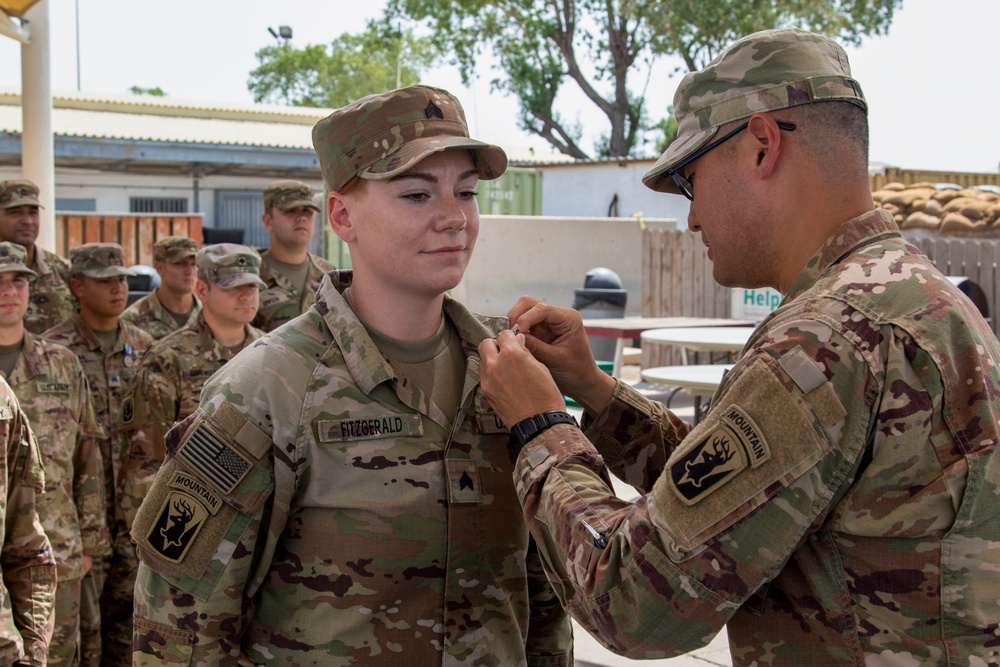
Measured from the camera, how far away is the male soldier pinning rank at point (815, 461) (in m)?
1.64

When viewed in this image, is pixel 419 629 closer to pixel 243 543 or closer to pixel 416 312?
pixel 243 543

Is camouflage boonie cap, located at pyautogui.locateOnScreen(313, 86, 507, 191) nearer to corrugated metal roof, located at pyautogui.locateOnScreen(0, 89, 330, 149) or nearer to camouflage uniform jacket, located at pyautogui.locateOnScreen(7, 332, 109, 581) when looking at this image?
camouflage uniform jacket, located at pyautogui.locateOnScreen(7, 332, 109, 581)

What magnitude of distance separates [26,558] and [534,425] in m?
1.95

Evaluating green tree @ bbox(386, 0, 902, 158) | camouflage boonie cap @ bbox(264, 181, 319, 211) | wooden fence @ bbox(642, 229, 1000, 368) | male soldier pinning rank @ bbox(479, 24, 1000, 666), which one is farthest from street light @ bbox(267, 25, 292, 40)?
male soldier pinning rank @ bbox(479, 24, 1000, 666)

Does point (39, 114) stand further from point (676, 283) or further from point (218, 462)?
point (218, 462)

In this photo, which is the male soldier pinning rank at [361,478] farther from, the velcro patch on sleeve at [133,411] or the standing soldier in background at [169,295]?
the standing soldier in background at [169,295]

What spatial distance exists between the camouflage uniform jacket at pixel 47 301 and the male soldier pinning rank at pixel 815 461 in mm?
6182

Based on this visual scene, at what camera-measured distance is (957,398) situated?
1646 mm

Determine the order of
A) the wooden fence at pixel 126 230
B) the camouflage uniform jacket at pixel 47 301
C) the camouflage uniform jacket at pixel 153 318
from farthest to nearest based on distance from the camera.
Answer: the wooden fence at pixel 126 230
the camouflage uniform jacket at pixel 47 301
the camouflage uniform jacket at pixel 153 318

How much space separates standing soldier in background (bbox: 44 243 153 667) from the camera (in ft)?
18.0

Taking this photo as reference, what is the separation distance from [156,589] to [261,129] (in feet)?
81.2

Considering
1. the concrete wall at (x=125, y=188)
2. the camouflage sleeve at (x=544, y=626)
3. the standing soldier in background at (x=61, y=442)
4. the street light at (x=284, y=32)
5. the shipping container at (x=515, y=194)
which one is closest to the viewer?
the camouflage sleeve at (x=544, y=626)

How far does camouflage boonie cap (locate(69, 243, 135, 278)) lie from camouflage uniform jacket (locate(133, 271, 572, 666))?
420cm

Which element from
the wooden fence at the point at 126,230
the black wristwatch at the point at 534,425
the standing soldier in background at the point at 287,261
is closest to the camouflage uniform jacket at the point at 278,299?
the standing soldier in background at the point at 287,261
